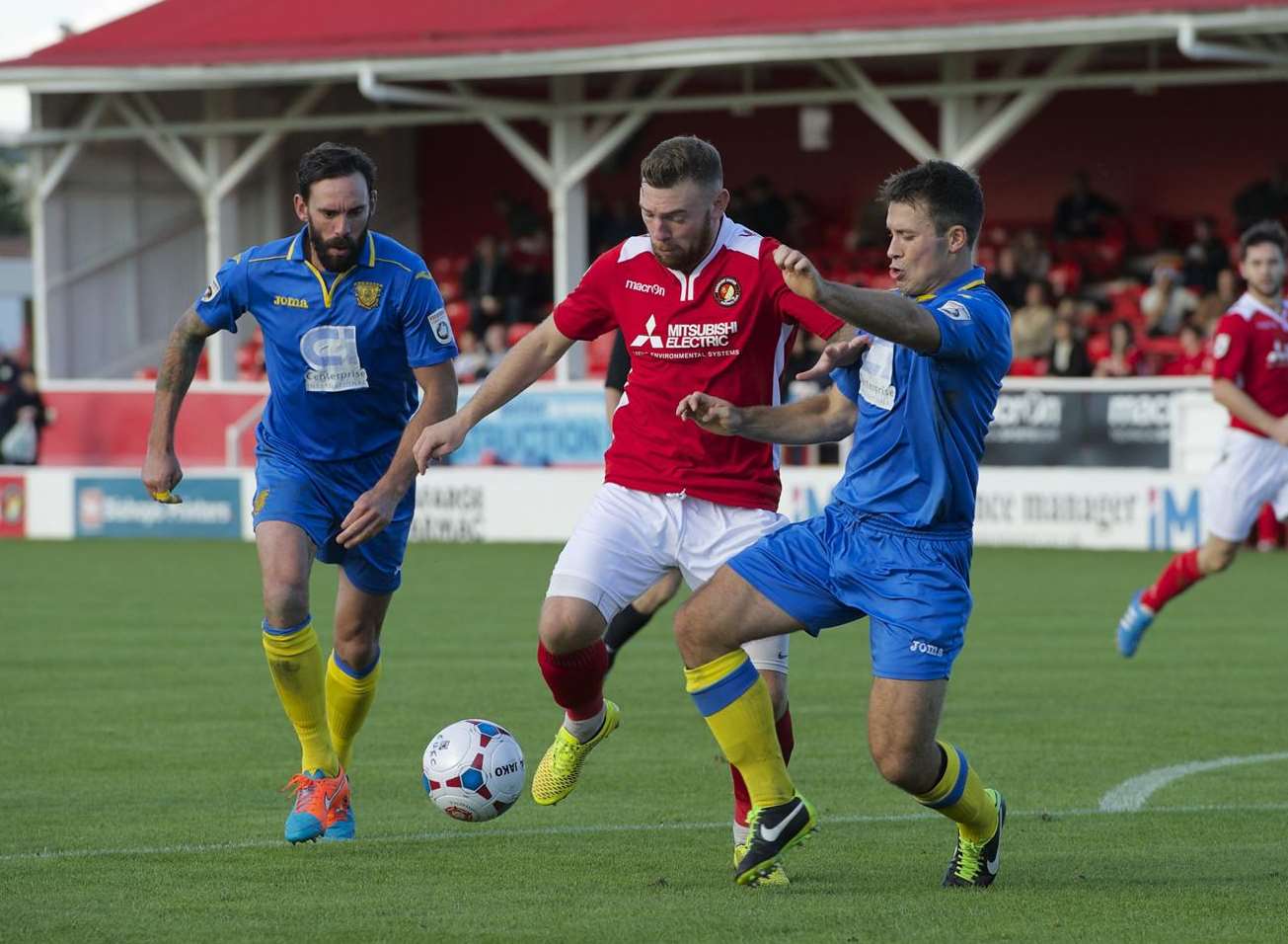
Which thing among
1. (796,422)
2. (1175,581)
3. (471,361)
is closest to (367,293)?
(796,422)

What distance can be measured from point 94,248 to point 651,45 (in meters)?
10.1

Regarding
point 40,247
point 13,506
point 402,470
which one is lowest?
point 13,506

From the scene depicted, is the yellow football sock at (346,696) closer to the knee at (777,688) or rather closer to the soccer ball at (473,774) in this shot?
the soccer ball at (473,774)

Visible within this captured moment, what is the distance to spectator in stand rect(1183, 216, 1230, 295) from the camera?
77.5ft

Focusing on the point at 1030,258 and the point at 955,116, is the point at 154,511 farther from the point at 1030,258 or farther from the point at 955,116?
the point at 1030,258

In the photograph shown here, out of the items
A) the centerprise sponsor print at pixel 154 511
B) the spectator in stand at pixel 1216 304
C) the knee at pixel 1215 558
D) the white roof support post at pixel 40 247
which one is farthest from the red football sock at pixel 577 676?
the white roof support post at pixel 40 247

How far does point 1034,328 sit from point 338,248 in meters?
16.6

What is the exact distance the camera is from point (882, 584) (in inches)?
240

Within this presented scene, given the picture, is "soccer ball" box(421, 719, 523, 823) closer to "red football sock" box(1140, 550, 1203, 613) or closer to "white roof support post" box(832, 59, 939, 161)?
"red football sock" box(1140, 550, 1203, 613)

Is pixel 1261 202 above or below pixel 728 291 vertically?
above

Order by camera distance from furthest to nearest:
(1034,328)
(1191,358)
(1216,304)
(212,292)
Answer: (1034,328), (1216,304), (1191,358), (212,292)

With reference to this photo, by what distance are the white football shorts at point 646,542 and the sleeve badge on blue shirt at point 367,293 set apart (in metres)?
1.08

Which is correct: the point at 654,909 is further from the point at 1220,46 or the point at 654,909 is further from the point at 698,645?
the point at 1220,46

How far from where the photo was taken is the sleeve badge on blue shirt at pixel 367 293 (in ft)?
23.9
